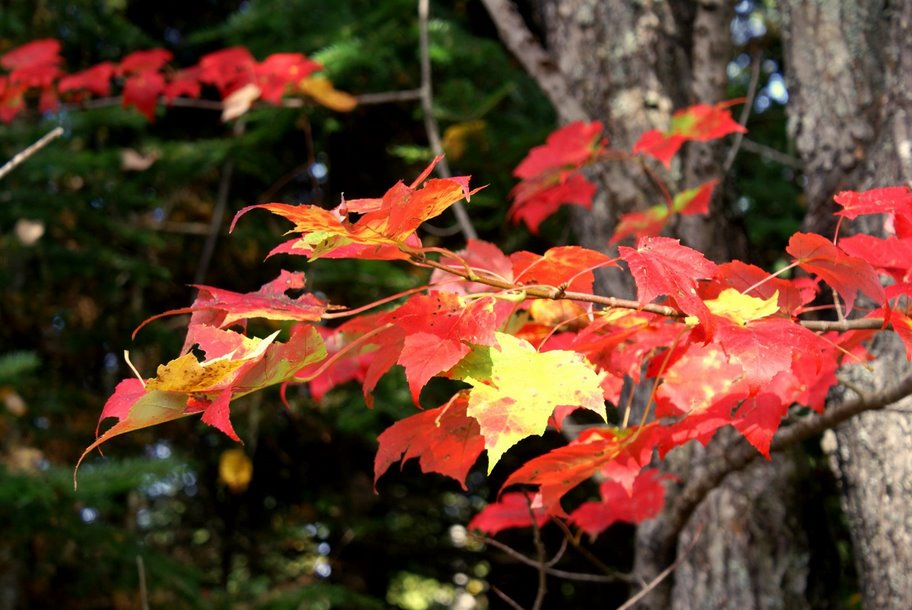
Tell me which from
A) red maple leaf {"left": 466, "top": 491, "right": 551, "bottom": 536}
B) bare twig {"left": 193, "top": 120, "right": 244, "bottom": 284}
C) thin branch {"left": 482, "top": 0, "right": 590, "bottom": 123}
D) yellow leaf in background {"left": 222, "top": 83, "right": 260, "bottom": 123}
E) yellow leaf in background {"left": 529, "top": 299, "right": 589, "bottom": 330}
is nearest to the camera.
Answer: yellow leaf in background {"left": 529, "top": 299, "right": 589, "bottom": 330}

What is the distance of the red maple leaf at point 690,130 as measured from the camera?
5.62ft

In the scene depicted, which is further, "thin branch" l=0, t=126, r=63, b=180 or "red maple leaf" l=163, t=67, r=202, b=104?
"red maple leaf" l=163, t=67, r=202, b=104

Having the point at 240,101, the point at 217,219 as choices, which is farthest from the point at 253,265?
the point at 240,101

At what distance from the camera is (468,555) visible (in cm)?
356

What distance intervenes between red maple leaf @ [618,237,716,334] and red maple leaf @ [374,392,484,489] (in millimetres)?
296

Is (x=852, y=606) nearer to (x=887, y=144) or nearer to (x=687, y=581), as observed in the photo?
(x=687, y=581)

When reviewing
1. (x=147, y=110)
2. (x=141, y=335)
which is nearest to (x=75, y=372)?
(x=141, y=335)

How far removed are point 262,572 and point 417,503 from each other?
893 millimetres

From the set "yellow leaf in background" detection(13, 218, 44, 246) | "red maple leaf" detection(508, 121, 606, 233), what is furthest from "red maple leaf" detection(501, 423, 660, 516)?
"yellow leaf in background" detection(13, 218, 44, 246)

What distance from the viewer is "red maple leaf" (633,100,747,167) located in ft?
5.62

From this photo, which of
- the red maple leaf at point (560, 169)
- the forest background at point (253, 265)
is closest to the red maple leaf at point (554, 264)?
the red maple leaf at point (560, 169)

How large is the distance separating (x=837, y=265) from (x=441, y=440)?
1.65ft

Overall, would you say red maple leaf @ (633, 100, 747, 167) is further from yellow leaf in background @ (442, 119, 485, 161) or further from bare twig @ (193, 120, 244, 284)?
bare twig @ (193, 120, 244, 284)

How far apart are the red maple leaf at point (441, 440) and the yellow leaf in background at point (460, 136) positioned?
1.87 meters
